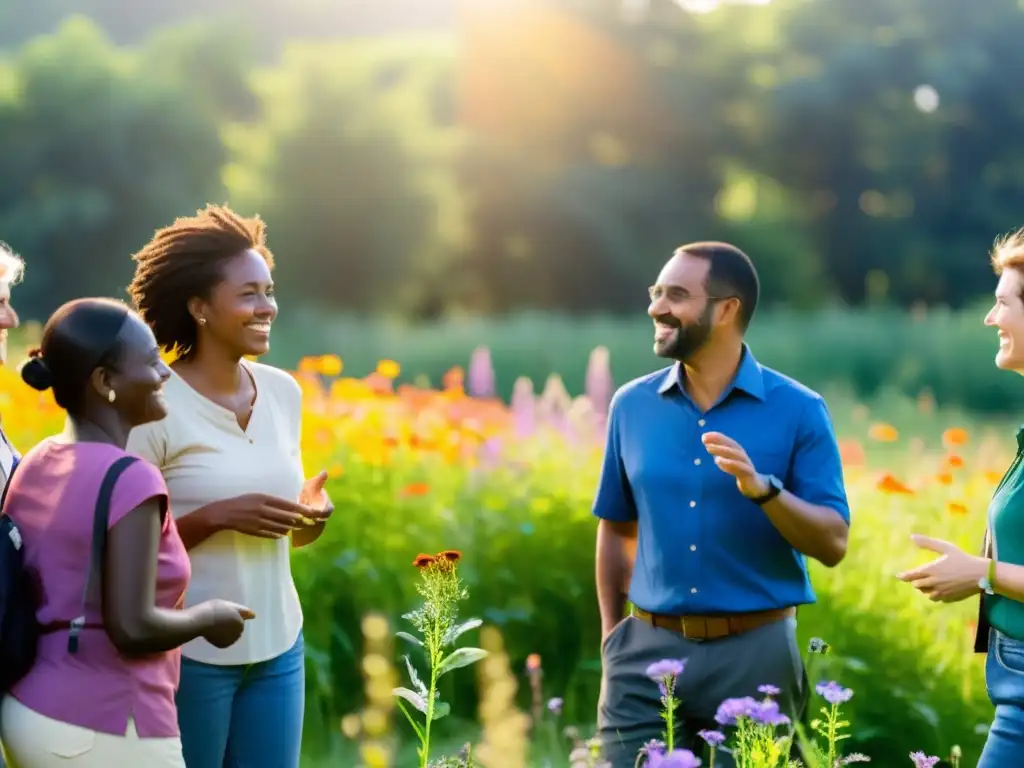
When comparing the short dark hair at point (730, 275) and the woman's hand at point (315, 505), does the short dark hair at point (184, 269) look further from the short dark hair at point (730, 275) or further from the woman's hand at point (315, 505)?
the short dark hair at point (730, 275)

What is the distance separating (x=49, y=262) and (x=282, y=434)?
1058 inches

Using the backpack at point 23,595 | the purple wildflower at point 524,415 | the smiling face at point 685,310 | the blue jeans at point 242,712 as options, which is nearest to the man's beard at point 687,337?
the smiling face at point 685,310

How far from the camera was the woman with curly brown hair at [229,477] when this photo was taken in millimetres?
3248

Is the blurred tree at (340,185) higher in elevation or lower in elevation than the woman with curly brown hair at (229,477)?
higher

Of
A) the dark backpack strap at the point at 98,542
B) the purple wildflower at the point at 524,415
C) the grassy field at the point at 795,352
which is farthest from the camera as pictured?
the grassy field at the point at 795,352

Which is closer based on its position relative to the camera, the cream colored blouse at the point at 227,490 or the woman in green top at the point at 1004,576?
the woman in green top at the point at 1004,576

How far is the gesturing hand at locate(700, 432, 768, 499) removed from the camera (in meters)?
3.35

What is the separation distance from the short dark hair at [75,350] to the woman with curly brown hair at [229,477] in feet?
2.17

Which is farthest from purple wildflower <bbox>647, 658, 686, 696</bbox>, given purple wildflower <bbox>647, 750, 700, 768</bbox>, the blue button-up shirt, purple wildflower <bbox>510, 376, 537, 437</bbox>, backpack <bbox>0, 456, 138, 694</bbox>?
purple wildflower <bbox>510, 376, 537, 437</bbox>

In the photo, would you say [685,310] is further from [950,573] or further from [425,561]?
[425,561]

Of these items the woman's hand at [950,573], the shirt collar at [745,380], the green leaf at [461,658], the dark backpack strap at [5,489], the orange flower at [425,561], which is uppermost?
the shirt collar at [745,380]

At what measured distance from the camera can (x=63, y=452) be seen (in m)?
2.57

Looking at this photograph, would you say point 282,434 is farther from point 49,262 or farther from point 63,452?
point 49,262

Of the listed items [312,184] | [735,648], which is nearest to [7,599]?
[735,648]
